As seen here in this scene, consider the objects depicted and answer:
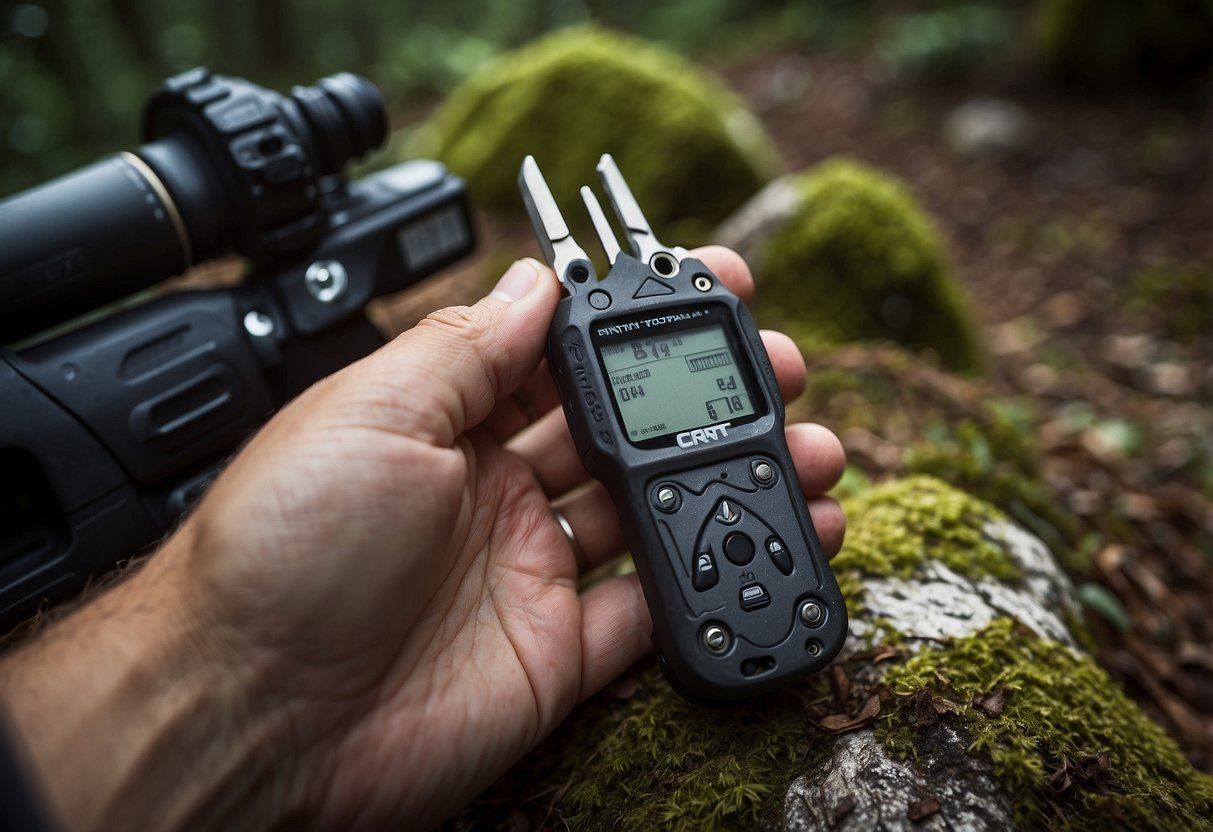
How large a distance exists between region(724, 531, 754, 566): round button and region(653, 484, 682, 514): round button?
0.14m

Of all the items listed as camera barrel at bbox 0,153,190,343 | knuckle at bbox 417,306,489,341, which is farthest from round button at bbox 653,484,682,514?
camera barrel at bbox 0,153,190,343

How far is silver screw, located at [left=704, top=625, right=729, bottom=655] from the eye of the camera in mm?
1820

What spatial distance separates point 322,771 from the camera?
1.75 meters

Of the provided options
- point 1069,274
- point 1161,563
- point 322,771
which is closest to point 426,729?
point 322,771

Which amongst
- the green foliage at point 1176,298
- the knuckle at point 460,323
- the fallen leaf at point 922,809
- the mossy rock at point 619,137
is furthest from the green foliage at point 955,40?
the fallen leaf at point 922,809

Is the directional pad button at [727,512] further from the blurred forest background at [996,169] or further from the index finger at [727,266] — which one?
the blurred forest background at [996,169]

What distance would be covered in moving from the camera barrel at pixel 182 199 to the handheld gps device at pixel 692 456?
74 centimetres

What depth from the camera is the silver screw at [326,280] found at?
8.44ft

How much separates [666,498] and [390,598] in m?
0.67

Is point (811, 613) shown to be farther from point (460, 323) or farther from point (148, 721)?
point (148, 721)

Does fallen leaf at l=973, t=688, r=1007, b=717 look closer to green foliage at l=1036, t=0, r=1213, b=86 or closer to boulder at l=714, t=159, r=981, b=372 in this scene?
boulder at l=714, t=159, r=981, b=372

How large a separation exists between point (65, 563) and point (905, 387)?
2871 millimetres

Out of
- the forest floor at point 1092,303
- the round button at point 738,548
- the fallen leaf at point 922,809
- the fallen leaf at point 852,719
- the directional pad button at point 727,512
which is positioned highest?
the directional pad button at point 727,512

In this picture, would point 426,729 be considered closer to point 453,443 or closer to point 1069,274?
point 453,443
